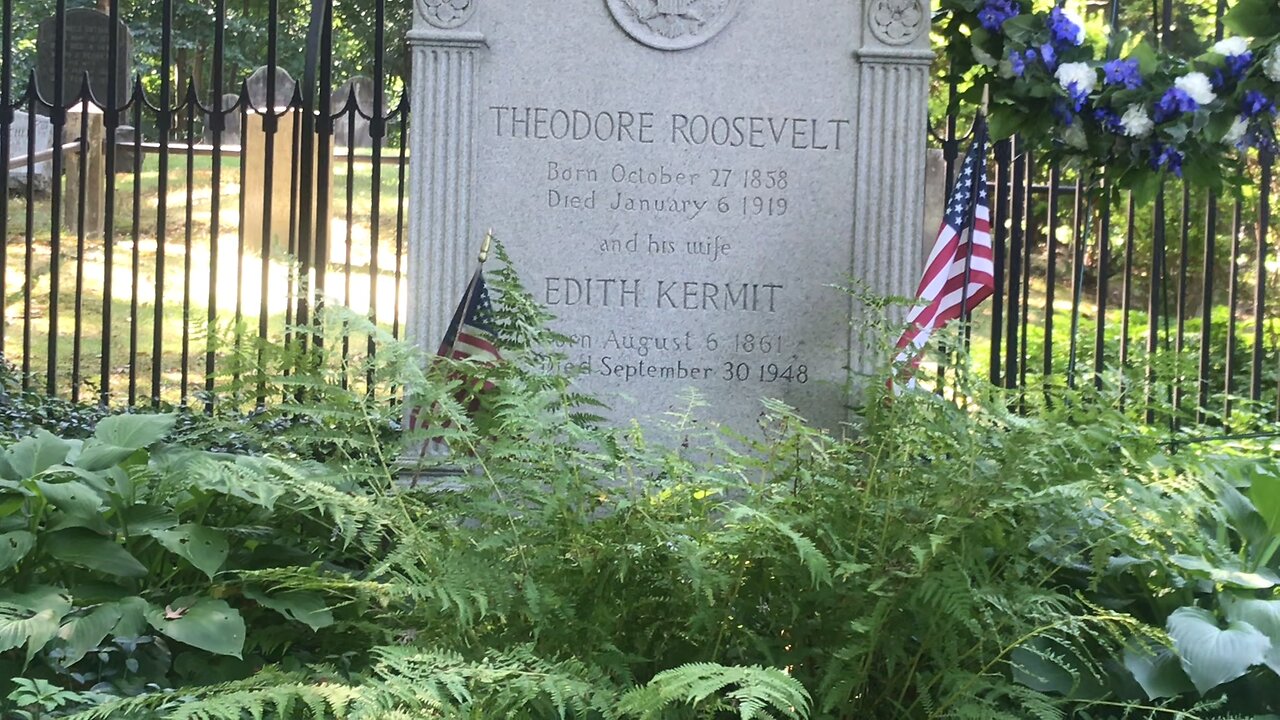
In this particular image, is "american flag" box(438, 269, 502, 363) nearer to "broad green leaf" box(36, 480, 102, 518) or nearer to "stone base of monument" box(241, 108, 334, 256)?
"stone base of monument" box(241, 108, 334, 256)

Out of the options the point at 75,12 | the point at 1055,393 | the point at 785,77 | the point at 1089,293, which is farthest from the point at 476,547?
the point at 1089,293

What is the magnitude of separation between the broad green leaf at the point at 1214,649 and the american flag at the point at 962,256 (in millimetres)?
2777

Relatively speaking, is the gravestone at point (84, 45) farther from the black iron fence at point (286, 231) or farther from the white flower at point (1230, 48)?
the white flower at point (1230, 48)

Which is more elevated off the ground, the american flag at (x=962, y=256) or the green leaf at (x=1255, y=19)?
the green leaf at (x=1255, y=19)

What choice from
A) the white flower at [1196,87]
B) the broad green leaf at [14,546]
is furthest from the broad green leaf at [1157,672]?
the white flower at [1196,87]

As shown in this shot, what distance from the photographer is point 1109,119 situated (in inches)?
213

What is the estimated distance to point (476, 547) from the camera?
2.99 meters

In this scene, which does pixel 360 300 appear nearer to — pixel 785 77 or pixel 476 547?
pixel 785 77

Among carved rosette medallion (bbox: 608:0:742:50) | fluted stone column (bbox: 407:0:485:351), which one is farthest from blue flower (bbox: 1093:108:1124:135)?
fluted stone column (bbox: 407:0:485:351)

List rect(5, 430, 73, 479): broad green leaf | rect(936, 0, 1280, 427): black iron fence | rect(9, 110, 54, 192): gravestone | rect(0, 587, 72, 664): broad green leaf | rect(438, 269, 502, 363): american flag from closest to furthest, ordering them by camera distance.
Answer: rect(0, 587, 72, 664): broad green leaf, rect(5, 430, 73, 479): broad green leaf, rect(936, 0, 1280, 427): black iron fence, rect(438, 269, 502, 363): american flag, rect(9, 110, 54, 192): gravestone

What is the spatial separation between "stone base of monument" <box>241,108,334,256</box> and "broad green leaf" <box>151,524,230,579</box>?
3.59 metres

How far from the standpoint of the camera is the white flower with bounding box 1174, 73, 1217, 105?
532 centimetres

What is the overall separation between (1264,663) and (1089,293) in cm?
1245

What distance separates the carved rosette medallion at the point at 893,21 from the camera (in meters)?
5.61
